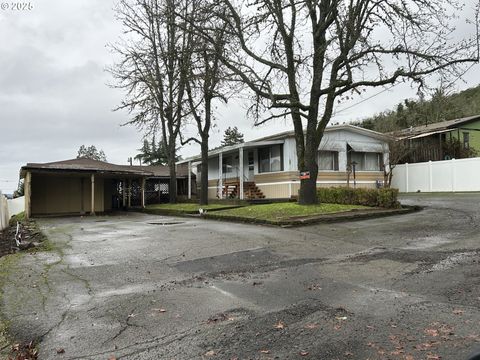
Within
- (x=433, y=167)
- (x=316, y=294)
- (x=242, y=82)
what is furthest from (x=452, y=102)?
(x=316, y=294)

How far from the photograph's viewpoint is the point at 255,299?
18.0ft

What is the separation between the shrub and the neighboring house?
46.5 feet

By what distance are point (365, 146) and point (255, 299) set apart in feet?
74.8

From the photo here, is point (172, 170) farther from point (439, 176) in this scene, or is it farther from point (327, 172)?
point (439, 176)

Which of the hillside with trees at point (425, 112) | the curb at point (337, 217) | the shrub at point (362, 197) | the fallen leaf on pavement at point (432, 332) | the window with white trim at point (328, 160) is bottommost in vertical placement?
the fallen leaf on pavement at point (432, 332)

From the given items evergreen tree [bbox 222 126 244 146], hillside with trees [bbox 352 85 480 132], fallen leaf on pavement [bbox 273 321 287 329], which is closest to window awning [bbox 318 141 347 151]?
hillside with trees [bbox 352 85 480 132]

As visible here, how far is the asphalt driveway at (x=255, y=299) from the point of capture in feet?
12.9

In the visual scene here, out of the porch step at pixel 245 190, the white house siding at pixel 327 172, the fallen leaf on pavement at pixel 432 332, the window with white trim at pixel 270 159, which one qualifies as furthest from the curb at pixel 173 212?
the fallen leaf on pavement at pixel 432 332

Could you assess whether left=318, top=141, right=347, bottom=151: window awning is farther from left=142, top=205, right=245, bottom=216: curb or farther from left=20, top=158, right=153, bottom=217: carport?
left=20, top=158, right=153, bottom=217: carport

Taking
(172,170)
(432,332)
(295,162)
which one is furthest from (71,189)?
(432,332)

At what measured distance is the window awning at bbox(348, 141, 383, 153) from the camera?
25.9 metres

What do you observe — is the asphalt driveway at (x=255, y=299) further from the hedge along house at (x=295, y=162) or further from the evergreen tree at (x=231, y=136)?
the evergreen tree at (x=231, y=136)

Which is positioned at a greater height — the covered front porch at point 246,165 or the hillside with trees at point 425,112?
the hillside with trees at point 425,112

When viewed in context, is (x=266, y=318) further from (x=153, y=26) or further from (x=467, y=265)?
(x=153, y=26)
